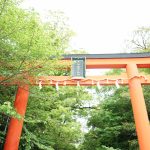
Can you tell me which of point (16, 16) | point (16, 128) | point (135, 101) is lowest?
point (16, 128)

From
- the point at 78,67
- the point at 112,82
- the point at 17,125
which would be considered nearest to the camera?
the point at 17,125

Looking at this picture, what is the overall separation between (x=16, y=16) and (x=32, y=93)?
3.19m

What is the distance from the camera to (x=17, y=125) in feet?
27.7

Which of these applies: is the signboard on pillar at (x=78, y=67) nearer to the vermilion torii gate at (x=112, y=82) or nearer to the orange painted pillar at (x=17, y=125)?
the vermilion torii gate at (x=112, y=82)

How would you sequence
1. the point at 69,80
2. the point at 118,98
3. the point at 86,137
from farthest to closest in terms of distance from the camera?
the point at 86,137 → the point at 118,98 → the point at 69,80

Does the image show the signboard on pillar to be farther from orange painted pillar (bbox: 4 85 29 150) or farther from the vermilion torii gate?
orange painted pillar (bbox: 4 85 29 150)

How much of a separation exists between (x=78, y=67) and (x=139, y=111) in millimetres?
2545

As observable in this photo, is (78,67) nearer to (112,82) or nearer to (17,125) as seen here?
(112,82)

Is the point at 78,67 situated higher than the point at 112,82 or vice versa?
the point at 78,67

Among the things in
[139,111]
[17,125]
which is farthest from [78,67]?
[17,125]

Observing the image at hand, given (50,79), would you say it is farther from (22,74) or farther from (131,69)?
(131,69)

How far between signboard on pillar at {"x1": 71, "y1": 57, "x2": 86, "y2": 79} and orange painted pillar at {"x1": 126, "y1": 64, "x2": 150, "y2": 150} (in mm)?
1597

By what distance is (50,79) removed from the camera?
898 cm

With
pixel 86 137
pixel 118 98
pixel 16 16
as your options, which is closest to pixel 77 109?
pixel 86 137
